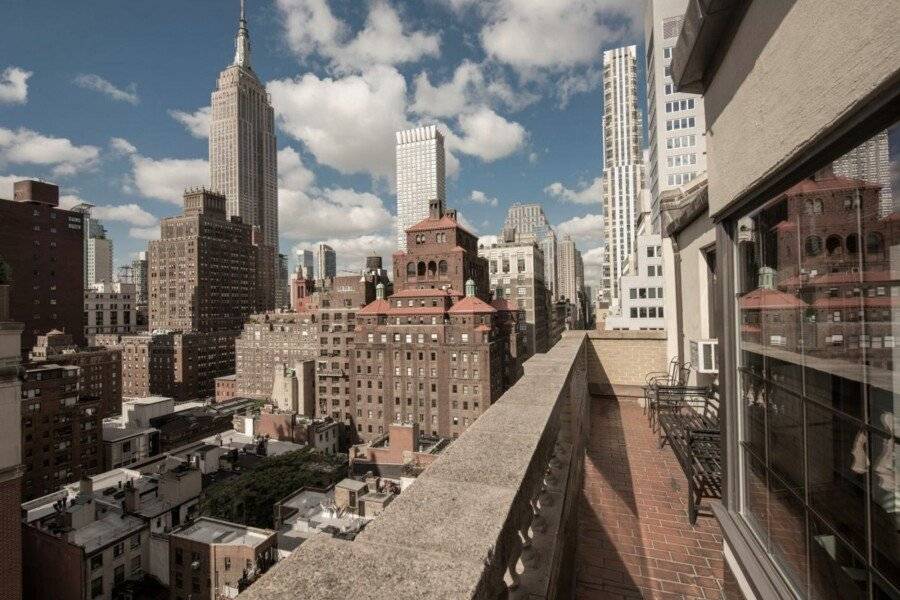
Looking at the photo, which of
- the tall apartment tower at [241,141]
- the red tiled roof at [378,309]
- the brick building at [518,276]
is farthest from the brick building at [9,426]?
the tall apartment tower at [241,141]

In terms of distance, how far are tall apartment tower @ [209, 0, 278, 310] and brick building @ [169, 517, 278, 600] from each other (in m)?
161

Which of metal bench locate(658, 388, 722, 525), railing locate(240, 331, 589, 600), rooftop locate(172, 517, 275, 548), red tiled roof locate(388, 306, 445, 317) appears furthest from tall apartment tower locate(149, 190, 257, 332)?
railing locate(240, 331, 589, 600)

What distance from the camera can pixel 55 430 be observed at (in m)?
43.6

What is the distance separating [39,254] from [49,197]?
11.6 meters

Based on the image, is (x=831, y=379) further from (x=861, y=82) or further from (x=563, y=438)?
(x=563, y=438)

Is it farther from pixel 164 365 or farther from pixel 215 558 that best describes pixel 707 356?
pixel 164 365

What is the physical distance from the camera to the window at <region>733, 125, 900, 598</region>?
1891 millimetres

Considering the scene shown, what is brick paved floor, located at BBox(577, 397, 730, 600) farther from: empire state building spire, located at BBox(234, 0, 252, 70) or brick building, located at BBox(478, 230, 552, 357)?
empire state building spire, located at BBox(234, 0, 252, 70)

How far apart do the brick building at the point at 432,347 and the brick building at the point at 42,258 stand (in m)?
64.0

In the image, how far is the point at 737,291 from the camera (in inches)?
149

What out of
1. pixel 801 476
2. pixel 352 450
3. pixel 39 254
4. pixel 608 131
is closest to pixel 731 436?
pixel 801 476

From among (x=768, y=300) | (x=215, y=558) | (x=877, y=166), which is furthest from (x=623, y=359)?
(x=215, y=558)

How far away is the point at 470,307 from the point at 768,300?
4384cm

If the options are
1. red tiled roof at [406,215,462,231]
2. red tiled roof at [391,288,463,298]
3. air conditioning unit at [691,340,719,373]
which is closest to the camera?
air conditioning unit at [691,340,719,373]
